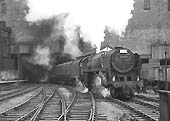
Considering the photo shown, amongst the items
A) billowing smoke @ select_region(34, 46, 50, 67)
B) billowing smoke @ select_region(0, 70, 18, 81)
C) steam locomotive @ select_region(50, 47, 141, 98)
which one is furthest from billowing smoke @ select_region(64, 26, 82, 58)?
steam locomotive @ select_region(50, 47, 141, 98)

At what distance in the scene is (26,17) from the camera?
37000mm

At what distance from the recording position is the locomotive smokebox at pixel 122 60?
13373 millimetres

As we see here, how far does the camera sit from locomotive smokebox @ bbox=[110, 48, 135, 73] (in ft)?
43.9

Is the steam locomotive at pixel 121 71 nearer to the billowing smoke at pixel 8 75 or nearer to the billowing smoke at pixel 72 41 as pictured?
the billowing smoke at pixel 72 41

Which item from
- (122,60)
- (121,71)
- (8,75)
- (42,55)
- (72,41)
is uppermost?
(72,41)

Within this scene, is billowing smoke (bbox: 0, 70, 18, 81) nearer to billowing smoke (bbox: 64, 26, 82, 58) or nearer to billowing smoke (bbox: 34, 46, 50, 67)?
billowing smoke (bbox: 34, 46, 50, 67)

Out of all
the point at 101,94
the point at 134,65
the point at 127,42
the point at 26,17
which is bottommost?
the point at 101,94

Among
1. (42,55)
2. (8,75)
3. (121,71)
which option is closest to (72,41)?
(42,55)

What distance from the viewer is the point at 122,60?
534 inches

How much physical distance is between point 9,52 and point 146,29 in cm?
1770

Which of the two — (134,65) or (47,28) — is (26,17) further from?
(134,65)

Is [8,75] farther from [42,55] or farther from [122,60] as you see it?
[122,60]

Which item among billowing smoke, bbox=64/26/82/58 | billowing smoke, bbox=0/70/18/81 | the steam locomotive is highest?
billowing smoke, bbox=64/26/82/58

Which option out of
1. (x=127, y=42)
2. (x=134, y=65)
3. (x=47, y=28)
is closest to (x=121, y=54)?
(x=134, y=65)
